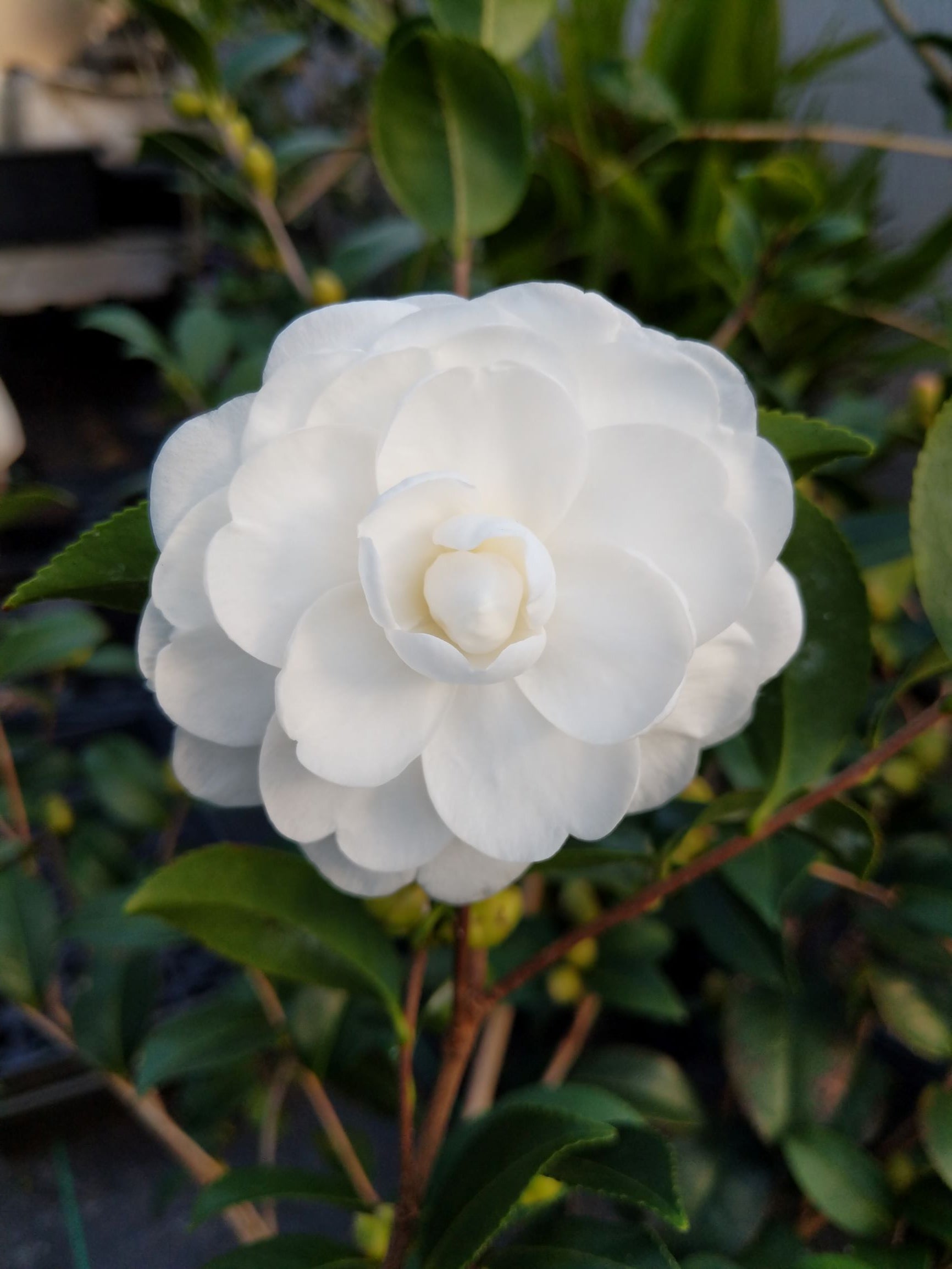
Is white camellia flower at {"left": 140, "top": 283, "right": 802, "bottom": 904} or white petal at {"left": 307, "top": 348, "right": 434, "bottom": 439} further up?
white petal at {"left": 307, "top": 348, "right": 434, "bottom": 439}

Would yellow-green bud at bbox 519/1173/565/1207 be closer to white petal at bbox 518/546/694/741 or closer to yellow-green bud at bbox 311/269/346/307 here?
white petal at bbox 518/546/694/741

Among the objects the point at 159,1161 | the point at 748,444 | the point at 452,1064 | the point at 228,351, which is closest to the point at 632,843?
the point at 452,1064

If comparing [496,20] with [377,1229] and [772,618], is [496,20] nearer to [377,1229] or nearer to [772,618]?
[772,618]

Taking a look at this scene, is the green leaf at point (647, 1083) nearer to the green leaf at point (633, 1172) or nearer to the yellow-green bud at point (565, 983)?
the yellow-green bud at point (565, 983)

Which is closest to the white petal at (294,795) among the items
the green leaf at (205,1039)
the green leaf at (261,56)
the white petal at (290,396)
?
the white petal at (290,396)

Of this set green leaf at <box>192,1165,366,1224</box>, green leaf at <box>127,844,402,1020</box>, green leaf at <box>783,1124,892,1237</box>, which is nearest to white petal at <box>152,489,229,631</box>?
green leaf at <box>127,844,402,1020</box>

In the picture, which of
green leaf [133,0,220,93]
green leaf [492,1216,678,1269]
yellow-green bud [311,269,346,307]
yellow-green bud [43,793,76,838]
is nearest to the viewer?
green leaf [492,1216,678,1269]
